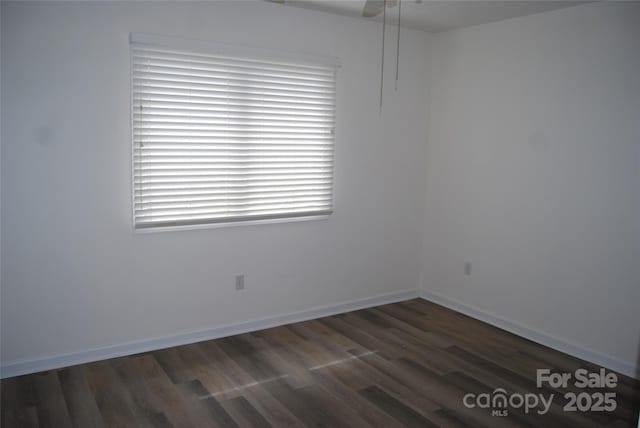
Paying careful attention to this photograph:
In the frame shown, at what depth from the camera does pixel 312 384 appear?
10.7ft

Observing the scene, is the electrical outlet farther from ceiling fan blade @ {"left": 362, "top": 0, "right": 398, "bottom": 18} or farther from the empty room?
ceiling fan blade @ {"left": 362, "top": 0, "right": 398, "bottom": 18}

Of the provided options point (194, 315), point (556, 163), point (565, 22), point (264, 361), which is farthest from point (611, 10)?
point (194, 315)

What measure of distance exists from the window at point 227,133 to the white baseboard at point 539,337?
145 cm

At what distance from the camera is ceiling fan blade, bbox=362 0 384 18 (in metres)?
3.79

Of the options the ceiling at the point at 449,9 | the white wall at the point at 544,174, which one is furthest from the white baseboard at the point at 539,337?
the ceiling at the point at 449,9

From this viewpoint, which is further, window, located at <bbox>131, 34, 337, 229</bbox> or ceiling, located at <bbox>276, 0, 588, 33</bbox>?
ceiling, located at <bbox>276, 0, 588, 33</bbox>

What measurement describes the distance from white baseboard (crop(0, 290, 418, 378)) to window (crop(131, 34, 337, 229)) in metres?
0.83

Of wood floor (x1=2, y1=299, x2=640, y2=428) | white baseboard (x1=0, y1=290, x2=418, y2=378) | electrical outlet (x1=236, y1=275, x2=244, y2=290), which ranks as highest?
electrical outlet (x1=236, y1=275, x2=244, y2=290)

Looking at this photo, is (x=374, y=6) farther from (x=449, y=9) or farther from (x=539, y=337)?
(x=539, y=337)

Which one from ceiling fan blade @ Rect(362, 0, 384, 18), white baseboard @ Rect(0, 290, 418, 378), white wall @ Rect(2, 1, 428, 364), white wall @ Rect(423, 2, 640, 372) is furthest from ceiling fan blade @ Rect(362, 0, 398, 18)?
white baseboard @ Rect(0, 290, 418, 378)

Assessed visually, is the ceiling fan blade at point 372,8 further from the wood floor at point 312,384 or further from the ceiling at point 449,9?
the wood floor at point 312,384

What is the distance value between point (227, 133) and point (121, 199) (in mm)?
872

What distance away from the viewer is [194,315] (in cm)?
384

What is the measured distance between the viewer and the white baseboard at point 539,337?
3546mm
